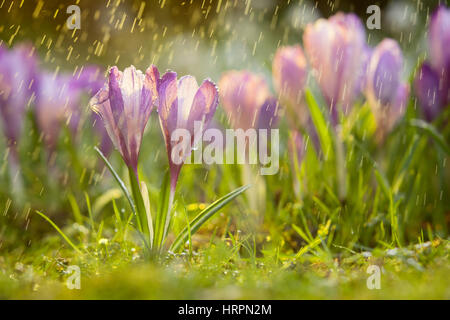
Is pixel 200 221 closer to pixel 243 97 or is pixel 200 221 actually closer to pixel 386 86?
pixel 243 97

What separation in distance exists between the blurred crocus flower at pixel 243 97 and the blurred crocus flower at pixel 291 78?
0.12 ft

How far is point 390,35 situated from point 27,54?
130 centimetres

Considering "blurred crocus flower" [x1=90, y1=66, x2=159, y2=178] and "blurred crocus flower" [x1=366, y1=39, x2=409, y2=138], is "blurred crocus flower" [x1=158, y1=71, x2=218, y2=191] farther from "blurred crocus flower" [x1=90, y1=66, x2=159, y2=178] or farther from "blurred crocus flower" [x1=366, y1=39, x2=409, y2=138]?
"blurred crocus flower" [x1=366, y1=39, x2=409, y2=138]

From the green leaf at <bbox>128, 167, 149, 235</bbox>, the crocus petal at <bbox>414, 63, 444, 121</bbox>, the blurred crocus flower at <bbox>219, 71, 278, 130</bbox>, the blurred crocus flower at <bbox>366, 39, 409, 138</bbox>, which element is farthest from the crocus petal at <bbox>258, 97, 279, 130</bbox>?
the green leaf at <bbox>128, 167, 149, 235</bbox>

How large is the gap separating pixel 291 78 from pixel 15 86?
545 mm

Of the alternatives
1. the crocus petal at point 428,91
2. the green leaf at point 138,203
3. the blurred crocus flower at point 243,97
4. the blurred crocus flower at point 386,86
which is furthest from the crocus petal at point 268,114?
the green leaf at point 138,203

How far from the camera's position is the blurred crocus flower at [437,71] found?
95 cm

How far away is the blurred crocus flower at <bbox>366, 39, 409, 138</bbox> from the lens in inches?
35.1

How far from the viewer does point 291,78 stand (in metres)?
0.95

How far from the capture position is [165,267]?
0.63m

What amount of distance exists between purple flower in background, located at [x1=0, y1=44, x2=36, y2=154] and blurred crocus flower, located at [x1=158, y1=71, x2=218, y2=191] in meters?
0.51

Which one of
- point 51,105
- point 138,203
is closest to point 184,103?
point 138,203

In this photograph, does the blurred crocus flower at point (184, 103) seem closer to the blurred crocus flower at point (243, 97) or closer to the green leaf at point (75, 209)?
the blurred crocus flower at point (243, 97)

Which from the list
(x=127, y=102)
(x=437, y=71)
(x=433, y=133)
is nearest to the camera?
(x=127, y=102)
